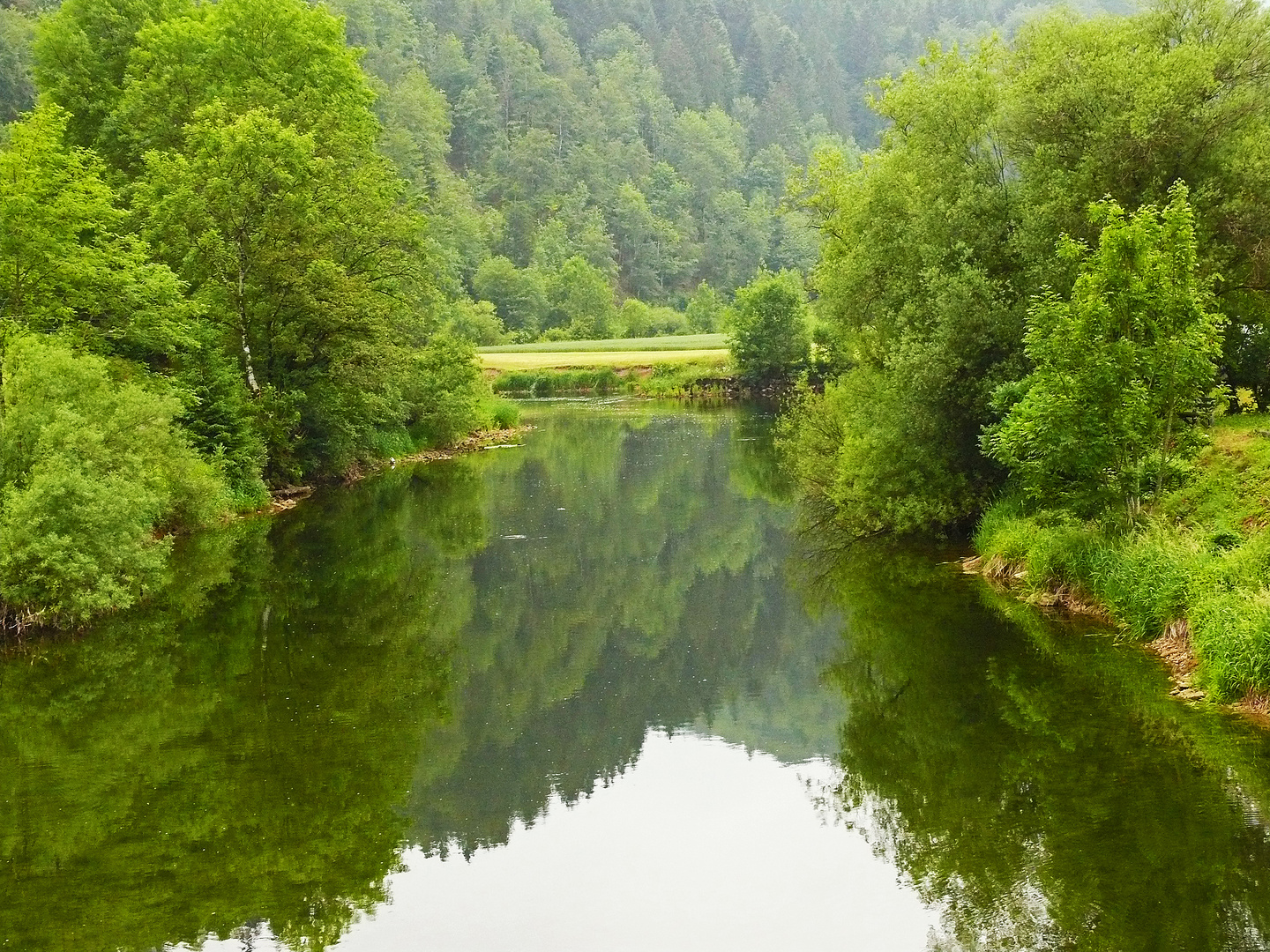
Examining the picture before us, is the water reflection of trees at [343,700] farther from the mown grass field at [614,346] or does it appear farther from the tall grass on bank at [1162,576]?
the mown grass field at [614,346]

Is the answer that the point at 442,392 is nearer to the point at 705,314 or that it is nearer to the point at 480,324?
the point at 480,324

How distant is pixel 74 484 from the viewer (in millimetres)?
20922

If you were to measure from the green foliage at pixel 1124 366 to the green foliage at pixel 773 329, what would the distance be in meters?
56.6

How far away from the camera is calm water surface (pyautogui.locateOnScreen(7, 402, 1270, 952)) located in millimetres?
11594

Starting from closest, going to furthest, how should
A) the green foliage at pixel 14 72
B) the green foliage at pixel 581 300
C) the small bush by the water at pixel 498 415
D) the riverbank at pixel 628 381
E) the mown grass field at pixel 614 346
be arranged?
1. the small bush by the water at pixel 498 415
2. the riverbank at pixel 628 381
3. the green foliage at pixel 14 72
4. the mown grass field at pixel 614 346
5. the green foliage at pixel 581 300

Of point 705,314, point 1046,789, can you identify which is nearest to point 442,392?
point 1046,789

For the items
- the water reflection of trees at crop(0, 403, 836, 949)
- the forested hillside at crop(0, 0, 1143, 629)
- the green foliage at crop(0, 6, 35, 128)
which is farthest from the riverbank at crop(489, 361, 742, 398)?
the water reflection of trees at crop(0, 403, 836, 949)

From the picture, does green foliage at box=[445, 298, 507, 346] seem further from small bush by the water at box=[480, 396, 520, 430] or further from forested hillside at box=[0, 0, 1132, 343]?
small bush by the water at box=[480, 396, 520, 430]

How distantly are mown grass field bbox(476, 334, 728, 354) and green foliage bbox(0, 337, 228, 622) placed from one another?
7593 centimetres

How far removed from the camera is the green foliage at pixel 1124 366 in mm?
19781

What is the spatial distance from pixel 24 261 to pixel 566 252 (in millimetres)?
126341

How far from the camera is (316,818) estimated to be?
1389cm

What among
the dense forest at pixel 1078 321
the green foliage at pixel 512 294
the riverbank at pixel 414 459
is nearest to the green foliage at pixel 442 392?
the riverbank at pixel 414 459

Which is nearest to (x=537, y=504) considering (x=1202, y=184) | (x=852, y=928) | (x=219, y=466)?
(x=219, y=466)
